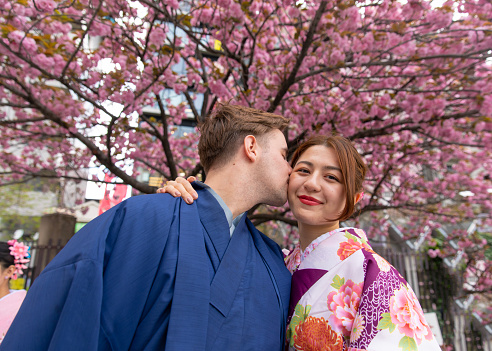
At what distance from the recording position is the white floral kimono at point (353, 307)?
1.27m

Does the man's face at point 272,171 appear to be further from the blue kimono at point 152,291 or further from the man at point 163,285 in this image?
the blue kimono at point 152,291

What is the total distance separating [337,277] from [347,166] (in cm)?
58

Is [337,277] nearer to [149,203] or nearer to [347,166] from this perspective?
[347,166]

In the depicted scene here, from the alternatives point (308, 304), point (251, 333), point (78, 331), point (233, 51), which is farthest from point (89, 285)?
point (233, 51)

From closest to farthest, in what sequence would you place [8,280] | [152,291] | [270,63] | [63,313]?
[63,313]
[152,291]
[8,280]
[270,63]

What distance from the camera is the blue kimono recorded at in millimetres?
1019

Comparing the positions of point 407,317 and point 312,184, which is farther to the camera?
point 312,184

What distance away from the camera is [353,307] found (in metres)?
1.40

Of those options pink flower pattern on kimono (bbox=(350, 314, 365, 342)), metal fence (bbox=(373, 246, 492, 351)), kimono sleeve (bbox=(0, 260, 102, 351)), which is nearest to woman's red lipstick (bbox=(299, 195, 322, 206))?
pink flower pattern on kimono (bbox=(350, 314, 365, 342))

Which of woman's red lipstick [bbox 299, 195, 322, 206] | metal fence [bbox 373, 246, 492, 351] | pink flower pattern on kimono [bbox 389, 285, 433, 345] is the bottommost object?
metal fence [bbox 373, 246, 492, 351]

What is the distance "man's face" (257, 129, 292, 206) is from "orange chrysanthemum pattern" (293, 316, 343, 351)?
24.4 inches

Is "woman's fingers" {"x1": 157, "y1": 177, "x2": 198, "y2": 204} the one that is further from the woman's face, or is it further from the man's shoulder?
the woman's face

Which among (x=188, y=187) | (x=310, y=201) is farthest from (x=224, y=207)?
(x=310, y=201)

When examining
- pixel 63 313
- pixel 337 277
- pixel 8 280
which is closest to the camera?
pixel 63 313
